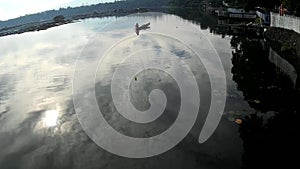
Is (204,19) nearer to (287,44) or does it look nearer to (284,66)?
(287,44)

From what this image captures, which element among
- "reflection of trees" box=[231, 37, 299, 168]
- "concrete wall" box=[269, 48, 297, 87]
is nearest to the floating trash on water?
"reflection of trees" box=[231, 37, 299, 168]

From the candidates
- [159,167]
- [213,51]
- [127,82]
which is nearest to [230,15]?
[213,51]

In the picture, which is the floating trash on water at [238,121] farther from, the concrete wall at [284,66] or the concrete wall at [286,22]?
the concrete wall at [286,22]

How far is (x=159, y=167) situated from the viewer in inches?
770

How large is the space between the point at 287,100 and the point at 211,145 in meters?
10.6

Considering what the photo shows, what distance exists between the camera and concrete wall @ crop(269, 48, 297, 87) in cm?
3294

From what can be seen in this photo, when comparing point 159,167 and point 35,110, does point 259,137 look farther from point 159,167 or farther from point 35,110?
point 35,110

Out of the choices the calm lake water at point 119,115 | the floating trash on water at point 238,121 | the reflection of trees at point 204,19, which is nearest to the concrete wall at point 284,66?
the calm lake water at point 119,115

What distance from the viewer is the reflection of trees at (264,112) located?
19747 millimetres

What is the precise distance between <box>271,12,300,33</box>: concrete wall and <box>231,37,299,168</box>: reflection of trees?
280 inches

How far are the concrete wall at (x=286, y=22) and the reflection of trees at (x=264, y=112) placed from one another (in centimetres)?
712

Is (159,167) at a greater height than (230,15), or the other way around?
(230,15)

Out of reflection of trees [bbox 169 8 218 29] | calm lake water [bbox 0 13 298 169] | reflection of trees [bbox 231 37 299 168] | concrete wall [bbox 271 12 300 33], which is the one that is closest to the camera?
reflection of trees [bbox 231 37 299 168]

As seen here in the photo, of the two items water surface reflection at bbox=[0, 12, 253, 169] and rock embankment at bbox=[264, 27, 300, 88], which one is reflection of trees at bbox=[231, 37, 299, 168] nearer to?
water surface reflection at bbox=[0, 12, 253, 169]
